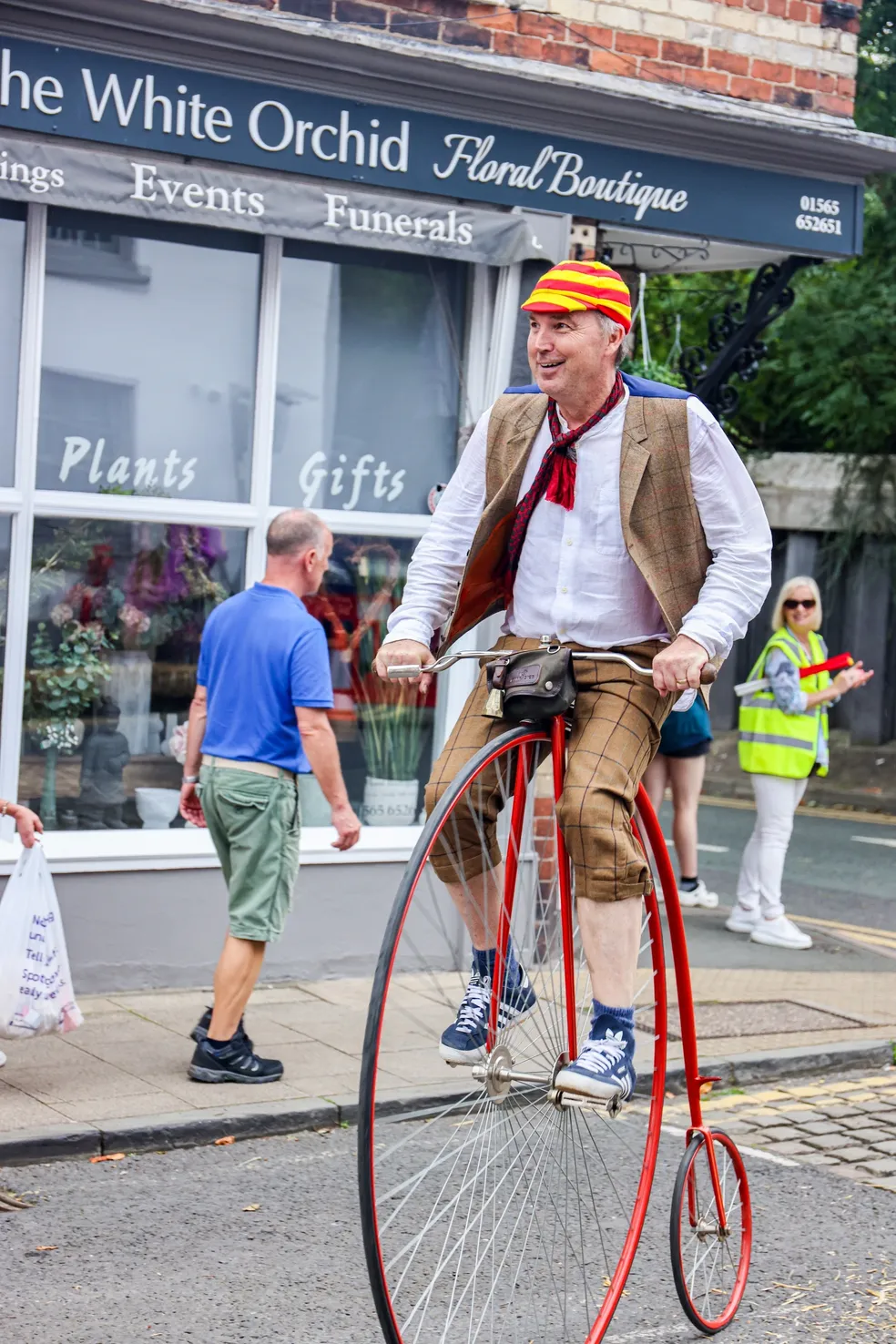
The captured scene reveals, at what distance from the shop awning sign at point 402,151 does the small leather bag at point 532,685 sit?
169 inches

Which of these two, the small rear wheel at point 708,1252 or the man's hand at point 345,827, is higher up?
the man's hand at point 345,827

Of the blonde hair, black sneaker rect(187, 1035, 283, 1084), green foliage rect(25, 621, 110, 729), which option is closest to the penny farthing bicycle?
black sneaker rect(187, 1035, 283, 1084)

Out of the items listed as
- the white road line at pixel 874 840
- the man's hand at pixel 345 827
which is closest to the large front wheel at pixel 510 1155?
the man's hand at pixel 345 827

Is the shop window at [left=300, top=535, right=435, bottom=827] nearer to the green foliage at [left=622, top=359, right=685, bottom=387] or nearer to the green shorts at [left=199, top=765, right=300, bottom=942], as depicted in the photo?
the green shorts at [left=199, top=765, right=300, bottom=942]

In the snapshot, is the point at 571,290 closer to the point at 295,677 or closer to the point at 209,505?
the point at 295,677

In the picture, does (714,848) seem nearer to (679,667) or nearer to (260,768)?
(260,768)

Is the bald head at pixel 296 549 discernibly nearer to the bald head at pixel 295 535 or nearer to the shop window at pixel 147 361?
the bald head at pixel 295 535

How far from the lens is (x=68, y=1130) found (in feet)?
18.4

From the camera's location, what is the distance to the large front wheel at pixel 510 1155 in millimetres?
3684

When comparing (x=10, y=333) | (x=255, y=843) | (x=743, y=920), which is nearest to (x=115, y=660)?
(x=10, y=333)

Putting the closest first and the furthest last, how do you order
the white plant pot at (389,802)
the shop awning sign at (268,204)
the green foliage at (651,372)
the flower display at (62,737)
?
the shop awning sign at (268,204), the flower display at (62,737), the white plant pot at (389,802), the green foliage at (651,372)

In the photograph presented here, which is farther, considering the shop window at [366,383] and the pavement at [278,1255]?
the shop window at [366,383]

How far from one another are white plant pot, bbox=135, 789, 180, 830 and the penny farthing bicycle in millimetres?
3397

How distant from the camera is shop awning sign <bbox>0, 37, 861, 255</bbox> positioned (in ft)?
23.7
